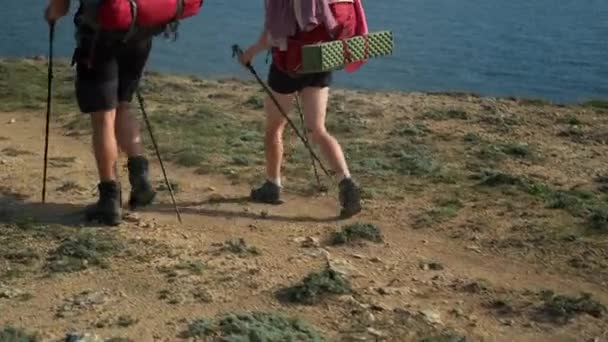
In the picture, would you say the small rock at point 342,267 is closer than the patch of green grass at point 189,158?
Yes

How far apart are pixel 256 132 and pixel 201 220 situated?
268 centimetres

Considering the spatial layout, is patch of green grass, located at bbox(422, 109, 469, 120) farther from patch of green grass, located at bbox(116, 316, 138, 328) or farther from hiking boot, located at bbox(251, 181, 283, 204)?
patch of green grass, located at bbox(116, 316, 138, 328)

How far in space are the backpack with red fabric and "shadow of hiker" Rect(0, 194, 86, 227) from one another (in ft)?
5.32

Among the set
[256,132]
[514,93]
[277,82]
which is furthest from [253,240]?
[514,93]

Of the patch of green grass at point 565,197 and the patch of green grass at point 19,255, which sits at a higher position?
the patch of green grass at point 565,197

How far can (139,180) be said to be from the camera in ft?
21.4

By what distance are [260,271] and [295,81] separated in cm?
132

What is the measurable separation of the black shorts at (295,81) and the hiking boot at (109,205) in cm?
117

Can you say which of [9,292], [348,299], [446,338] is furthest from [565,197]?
[9,292]

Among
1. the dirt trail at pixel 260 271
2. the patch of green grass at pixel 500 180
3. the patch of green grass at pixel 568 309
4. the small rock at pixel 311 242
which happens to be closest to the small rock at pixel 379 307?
the dirt trail at pixel 260 271

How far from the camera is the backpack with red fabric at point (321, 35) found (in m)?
6.07

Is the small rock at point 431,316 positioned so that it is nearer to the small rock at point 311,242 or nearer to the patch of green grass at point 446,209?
the small rock at point 311,242

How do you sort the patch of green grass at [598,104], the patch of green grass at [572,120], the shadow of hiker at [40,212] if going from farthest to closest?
the patch of green grass at [598,104]
the patch of green grass at [572,120]
the shadow of hiker at [40,212]

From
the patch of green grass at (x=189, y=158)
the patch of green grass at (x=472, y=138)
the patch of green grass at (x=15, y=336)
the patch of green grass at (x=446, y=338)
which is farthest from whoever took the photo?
the patch of green grass at (x=472, y=138)
